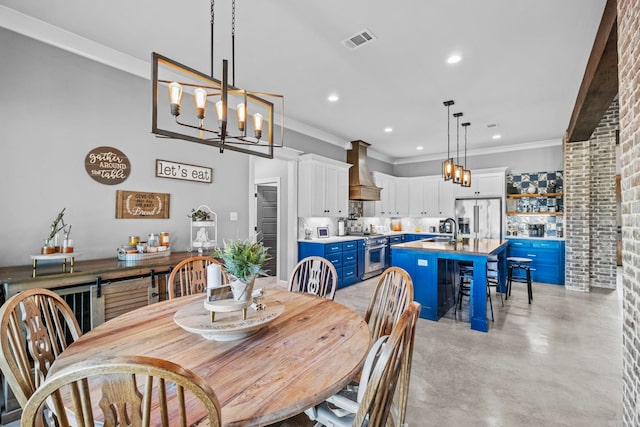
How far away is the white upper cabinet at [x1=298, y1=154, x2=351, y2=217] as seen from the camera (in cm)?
542

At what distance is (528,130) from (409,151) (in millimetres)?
2588

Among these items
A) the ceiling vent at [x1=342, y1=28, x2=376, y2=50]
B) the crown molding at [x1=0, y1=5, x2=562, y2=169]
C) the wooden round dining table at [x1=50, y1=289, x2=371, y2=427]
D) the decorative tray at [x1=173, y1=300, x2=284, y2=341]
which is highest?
the ceiling vent at [x1=342, y1=28, x2=376, y2=50]

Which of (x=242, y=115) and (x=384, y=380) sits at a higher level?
(x=242, y=115)

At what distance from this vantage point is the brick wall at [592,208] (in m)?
5.35

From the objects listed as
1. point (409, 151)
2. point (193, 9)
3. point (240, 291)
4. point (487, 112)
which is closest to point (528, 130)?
point (487, 112)

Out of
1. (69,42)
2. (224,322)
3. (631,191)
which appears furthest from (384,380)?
(69,42)

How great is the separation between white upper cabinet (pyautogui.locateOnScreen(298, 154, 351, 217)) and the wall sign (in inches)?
75.1

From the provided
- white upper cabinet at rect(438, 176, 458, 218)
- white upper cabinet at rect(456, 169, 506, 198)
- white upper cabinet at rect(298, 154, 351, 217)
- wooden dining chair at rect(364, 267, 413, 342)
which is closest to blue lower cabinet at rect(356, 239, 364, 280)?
white upper cabinet at rect(298, 154, 351, 217)

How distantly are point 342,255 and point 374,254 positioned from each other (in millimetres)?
1208

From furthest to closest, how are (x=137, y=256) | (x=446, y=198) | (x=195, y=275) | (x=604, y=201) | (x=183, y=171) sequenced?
(x=446, y=198), (x=604, y=201), (x=183, y=171), (x=137, y=256), (x=195, y=275)

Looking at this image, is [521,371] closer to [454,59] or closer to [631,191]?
[631,191]

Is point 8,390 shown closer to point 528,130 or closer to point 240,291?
point 240,291

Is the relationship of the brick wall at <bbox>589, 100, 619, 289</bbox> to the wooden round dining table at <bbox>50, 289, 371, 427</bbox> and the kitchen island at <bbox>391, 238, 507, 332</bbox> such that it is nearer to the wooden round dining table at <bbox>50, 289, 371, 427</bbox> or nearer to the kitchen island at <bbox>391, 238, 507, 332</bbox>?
the kitchen island at <bbox>391, 238, 507, 332</bbox>

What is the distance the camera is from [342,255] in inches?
223
